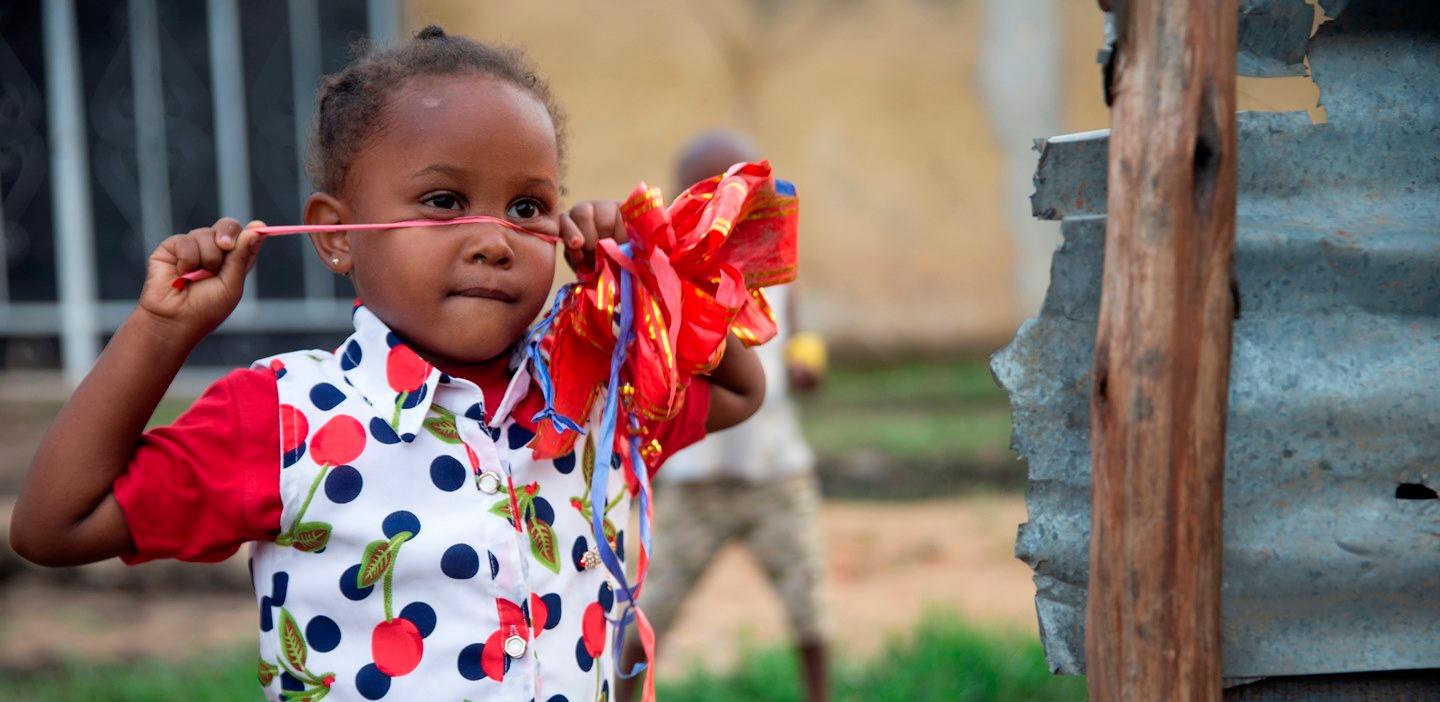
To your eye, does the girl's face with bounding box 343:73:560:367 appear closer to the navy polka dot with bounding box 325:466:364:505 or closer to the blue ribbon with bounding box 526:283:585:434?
the blue ribbon with bounding box 526:283:585:434

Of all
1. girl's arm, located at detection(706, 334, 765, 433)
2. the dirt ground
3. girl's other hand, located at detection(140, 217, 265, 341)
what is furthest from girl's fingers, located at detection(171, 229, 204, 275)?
the dirt ground

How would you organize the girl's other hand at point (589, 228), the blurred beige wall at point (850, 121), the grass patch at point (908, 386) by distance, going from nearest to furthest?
the girl's other hand at point (589, 228) → the blurred beige wall at point (850, 121) → the grass patch at point (908, 386)

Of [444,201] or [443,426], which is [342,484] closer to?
[443,426]

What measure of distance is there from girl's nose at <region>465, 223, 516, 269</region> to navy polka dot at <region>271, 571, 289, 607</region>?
482mm

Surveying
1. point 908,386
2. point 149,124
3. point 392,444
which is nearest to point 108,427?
point 392,444

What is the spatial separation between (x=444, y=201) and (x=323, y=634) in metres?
0.60

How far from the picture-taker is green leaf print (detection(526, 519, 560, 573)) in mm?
1752

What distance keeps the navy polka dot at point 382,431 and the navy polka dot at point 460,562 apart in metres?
0.16

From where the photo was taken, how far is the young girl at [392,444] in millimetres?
1602

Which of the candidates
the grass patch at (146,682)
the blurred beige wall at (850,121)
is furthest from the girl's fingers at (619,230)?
the blurred beige wall at (850,121)

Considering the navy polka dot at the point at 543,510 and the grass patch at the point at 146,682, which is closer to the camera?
the navy polka dot at the point at 543,510

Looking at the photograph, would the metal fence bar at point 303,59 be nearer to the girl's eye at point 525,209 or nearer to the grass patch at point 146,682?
the grass patch at point 146,682

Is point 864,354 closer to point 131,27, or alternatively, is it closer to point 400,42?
point 131,27

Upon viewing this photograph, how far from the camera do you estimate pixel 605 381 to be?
6.24ft
